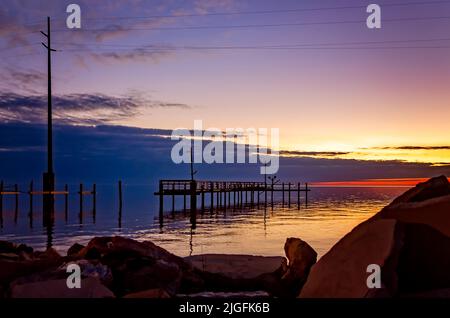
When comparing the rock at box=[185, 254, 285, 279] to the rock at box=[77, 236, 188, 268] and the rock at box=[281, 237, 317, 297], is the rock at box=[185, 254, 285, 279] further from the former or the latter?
the rock at box=[77, 236, 188, 268]

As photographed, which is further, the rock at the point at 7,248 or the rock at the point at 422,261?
the rock at the point at 7,248

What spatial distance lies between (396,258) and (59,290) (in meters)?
3.77

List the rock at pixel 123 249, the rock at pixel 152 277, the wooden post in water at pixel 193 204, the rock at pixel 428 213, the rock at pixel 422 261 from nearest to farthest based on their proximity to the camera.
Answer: the rock at pixel 422 261, the rock at pixel 428 213, the rock at pixel 152 277, the rock at pixel 123 249, the wooden post in water at pixel 193 204

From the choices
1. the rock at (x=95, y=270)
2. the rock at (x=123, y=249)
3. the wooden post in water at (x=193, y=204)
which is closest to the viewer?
the rock at (x=95, y=270)

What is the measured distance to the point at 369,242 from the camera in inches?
239

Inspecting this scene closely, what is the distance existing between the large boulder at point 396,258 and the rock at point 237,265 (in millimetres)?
2816

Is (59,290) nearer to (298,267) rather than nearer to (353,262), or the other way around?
(353,262)

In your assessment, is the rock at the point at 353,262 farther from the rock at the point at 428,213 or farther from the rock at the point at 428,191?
the rock at the point at 428,191

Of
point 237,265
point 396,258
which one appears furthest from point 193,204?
point 396,258

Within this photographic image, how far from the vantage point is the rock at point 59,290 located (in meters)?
5.84

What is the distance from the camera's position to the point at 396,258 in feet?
18.9

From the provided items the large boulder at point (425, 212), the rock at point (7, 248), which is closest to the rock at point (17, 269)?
the rock at point (7, 248)
